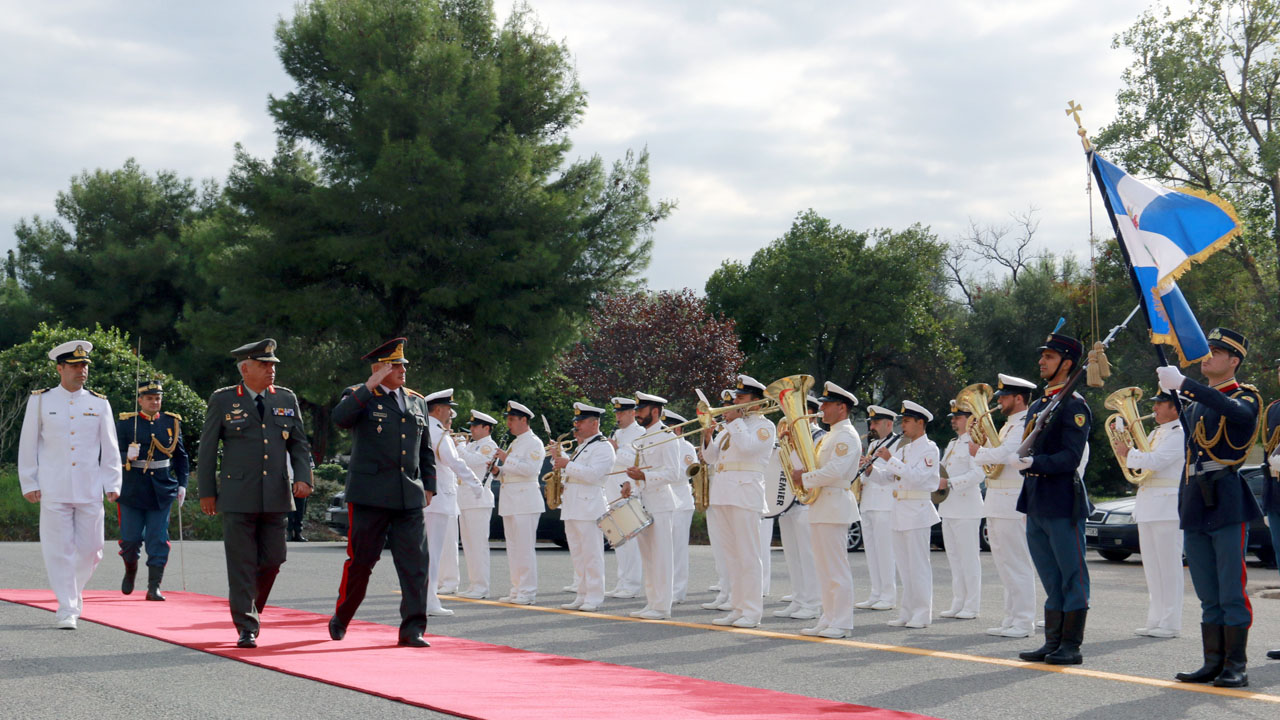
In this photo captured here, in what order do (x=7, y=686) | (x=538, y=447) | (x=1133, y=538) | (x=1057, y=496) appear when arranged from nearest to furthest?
(x=7, y=686), (x=1057, y=496), (x=538, y=447), (x=1133, y=538)

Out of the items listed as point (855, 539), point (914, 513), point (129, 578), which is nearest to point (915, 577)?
point (914, 513)

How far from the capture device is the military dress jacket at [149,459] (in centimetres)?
1157

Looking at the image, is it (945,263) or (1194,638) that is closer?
(1194,638)

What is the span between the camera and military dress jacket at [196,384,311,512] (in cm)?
810

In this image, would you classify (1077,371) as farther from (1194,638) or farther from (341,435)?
(341,435)

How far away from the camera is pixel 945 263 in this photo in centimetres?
5478

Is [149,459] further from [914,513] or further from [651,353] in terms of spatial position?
[651,353]

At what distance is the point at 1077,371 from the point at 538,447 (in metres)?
5.99

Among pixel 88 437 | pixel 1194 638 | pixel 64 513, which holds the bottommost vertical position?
pixel 1194 638

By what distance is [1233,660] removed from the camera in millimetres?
7113

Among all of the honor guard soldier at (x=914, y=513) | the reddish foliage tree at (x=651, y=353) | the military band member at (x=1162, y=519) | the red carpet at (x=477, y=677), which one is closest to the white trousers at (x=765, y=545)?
the honor guard soldier at (x=914, y=513)

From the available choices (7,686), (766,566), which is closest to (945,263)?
(766,566)

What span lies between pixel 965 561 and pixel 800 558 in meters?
1.55

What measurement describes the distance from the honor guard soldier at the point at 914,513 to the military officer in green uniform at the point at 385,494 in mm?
4447
